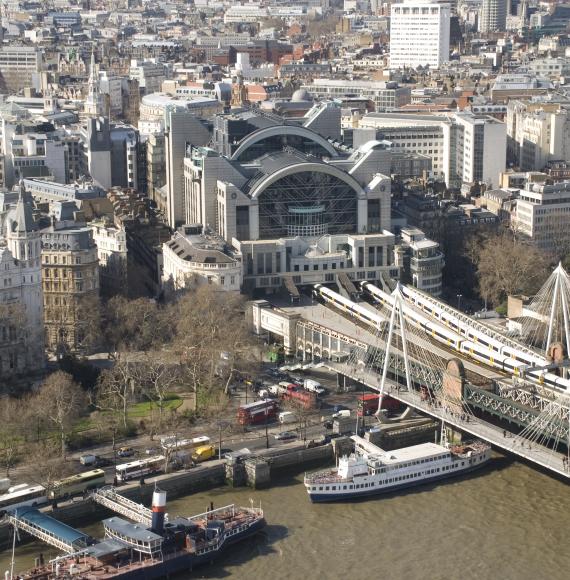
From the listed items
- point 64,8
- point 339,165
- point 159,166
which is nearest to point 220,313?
point 339,165

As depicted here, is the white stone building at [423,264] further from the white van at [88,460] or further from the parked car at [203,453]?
the white van at [88,460]

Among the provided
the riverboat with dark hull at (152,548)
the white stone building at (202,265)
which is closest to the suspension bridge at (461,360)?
the white stone building at (202,265)

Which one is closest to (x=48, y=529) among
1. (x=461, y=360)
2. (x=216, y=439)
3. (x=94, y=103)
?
(x=216, y=439)

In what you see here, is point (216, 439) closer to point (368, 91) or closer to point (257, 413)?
point (257, 413)

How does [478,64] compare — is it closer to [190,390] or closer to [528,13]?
[528,13]

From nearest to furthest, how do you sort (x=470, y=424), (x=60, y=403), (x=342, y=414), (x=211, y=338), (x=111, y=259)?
(x=60, y=403)
(x=470, y=424)
(x=342, y=414)
(x=211, y=338)
(x=111, y=259)

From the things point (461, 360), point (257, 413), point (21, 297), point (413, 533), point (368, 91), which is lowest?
point (413, 533)
